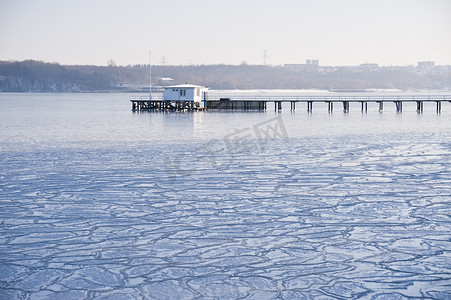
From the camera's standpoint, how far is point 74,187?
1482 centimetres

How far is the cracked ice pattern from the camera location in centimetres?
777

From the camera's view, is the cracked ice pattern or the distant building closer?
the cracked ice pattern

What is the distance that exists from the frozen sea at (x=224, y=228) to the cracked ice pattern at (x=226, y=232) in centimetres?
3

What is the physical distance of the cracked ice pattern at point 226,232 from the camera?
777cm

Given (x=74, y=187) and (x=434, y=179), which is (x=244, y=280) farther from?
(x=434, y=179)

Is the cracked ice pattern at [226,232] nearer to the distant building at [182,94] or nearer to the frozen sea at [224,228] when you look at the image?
the frozen sea at [224,228]

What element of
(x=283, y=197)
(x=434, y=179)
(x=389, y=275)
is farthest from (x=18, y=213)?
(x=434, y=179)

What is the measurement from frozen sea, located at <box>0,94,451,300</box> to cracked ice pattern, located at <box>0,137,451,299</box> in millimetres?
29

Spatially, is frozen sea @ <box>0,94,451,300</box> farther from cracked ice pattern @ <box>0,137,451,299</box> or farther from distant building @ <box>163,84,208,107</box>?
distant building @ <box>163,84,208,107</box>

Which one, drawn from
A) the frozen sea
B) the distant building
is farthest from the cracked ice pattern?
the distant building

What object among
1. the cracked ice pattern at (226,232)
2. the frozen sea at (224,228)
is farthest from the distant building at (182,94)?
the cracked ice pattern at (226,232)

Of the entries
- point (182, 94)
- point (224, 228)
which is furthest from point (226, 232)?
point (182, 94)

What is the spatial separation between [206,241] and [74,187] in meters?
6.08

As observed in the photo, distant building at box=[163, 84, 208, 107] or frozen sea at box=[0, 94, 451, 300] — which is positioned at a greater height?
distant building at box=[163, 84, 208, 107]
